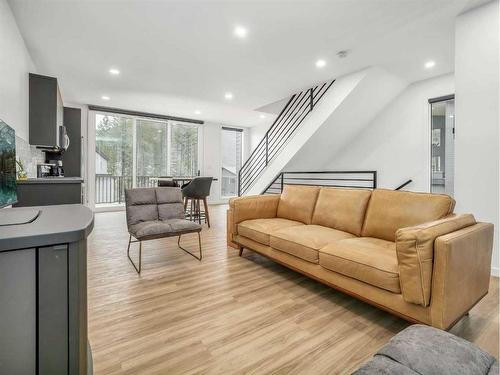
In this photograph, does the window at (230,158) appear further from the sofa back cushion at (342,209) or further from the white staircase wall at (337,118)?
the sofa back cushion at (342,209)

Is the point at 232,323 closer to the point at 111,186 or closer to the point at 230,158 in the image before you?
the point at 111,186

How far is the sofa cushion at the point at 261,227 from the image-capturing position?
269 cm

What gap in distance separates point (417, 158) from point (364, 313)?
3794 mm

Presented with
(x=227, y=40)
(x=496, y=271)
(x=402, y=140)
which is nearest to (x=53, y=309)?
(x=227, y=40)

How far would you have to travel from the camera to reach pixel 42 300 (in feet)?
2.44

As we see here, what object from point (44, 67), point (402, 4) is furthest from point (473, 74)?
point (44, 67)

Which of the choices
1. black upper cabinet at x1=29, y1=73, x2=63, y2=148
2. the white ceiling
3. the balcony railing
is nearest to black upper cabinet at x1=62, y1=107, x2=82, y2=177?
the white ceiling

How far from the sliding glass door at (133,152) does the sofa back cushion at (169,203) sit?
345 cm

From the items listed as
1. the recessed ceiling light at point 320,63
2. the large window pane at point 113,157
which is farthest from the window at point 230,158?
the recessed ceiling light at point 320,63

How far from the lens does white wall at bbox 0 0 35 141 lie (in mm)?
2430

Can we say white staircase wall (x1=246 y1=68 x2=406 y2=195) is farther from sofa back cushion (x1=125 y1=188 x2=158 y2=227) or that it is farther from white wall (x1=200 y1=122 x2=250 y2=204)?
white wall (x1=200 y1=122 x2=250 y2=204)

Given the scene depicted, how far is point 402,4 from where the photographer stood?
8.40 feet

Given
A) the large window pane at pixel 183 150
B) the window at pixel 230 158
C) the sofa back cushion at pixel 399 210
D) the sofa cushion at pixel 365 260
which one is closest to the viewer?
the sofa cushion at pixel 365 260

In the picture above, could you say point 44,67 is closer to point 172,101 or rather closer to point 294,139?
point 172,101
